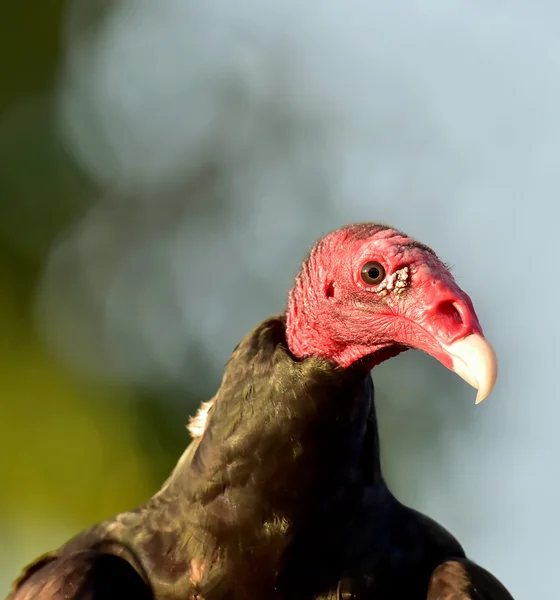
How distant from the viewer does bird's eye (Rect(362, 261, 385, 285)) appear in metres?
2.41

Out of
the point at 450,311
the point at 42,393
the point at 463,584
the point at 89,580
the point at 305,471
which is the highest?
the point at 42,393

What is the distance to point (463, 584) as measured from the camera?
268 centimetres

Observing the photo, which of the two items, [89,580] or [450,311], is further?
[89,580]

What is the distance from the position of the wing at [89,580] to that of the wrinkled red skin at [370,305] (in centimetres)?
89

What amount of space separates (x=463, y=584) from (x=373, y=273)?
104cm

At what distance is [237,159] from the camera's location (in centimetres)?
1523

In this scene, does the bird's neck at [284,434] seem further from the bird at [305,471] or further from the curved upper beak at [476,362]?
the curved upper beak at [476,362]

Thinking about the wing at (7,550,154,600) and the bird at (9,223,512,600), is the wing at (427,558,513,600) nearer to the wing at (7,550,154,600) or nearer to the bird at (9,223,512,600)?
the bird at (9,223,512,600)

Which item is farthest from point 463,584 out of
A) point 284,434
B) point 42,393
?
point 42,393

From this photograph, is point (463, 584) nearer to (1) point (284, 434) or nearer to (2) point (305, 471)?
(2) point (305, 471)

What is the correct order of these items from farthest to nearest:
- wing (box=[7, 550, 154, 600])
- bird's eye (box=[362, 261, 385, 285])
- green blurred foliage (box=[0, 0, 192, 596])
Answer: green blurred foliage (box=[0, 0, 192, 596])
wing (box=[7, 550, 154, 600])
bird's eye (box=[362, 261, 385, 285])

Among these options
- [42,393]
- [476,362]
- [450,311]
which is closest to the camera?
[476,362]

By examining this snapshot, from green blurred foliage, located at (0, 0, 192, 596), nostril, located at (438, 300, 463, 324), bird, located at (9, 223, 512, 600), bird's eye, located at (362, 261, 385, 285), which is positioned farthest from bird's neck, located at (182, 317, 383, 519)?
green blurred foliage, located at (0, 0, 192, 596)

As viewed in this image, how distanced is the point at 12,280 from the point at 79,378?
1.72 metres
